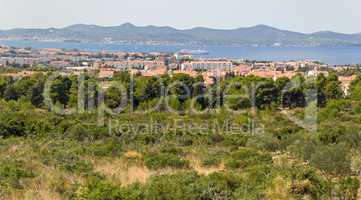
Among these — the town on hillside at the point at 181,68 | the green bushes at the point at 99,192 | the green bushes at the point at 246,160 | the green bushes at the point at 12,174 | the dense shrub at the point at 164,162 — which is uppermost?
the green bushes at the point at 99,192

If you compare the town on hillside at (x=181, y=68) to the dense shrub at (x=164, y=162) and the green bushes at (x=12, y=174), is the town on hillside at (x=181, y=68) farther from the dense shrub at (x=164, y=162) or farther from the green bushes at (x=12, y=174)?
the green bushes at (x=12, y=174)

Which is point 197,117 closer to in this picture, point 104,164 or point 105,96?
point 105,96

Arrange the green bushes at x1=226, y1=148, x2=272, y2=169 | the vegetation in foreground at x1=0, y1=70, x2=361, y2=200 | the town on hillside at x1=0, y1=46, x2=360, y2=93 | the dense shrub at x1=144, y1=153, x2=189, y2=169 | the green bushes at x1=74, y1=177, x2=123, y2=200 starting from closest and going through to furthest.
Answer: the green bushes at x1=74, y1=177, x2=123, y2=200 → the vegetation in foreground at x1=0, y1=70, x2=361, y2=200 → the dense shrub at x1=144, y1=153, x2=189, y2=169 → the green bushes at x1=226, y1=148, x2=272, y2=169 → the town on hillside at x1=0, y1=46, x2=360, y2=93

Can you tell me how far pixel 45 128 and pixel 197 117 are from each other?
362 inches

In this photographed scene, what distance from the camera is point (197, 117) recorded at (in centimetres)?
2191

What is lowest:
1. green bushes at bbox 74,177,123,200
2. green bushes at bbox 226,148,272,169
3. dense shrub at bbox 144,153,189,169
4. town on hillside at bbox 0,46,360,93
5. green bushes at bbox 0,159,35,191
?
town on hillside at bbox 0,46,360,93

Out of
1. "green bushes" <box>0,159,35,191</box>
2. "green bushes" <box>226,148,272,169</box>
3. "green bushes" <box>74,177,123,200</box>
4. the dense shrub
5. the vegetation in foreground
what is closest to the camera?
"green bushes" <box>74,177,123,200</box>

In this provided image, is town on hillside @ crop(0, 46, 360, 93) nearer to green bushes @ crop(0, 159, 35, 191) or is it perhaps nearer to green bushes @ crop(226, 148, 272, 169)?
green bushes @ crop(226, 148, 272, 169)

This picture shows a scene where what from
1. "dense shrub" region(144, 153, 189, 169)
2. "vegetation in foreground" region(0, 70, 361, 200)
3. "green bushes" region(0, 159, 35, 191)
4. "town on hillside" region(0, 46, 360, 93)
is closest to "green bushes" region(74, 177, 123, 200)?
"vegetation in foreground" region(0, 70, 361, 200)

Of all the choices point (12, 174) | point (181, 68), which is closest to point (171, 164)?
point (12, 174)

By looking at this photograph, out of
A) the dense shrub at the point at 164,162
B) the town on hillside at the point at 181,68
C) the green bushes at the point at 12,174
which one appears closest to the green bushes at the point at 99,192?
the green bushes at the point at 12,174

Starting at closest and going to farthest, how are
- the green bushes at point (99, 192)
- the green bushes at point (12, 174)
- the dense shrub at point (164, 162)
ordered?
1. the green bushes at point (99, 192)
2. the green bushes at point (12, 174)
3. the dense shrub at point (164, 162)

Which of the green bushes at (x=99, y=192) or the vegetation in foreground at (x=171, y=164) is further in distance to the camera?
the vegetation in foreground at (x=171, y=164)

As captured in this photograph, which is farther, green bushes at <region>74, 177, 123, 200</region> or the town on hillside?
the town on hillside
